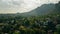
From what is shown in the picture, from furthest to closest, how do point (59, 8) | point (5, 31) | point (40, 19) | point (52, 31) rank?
point (59, 8) → point (40, 19) → point (5, 31) → point (52, 31)

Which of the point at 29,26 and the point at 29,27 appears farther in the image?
the point at 29,26

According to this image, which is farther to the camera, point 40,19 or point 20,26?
point 40,19

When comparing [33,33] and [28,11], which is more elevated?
[28,11]

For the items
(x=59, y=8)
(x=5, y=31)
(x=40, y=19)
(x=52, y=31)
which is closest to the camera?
(x=52, y=31)

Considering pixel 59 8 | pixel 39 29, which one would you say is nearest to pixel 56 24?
pixel 39 29

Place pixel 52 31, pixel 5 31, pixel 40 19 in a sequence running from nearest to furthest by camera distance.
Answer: pixel 52 31 < pixel 5 31 < pixel 40 19

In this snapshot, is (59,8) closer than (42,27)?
No

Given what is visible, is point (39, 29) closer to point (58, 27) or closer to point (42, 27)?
point (42, 27)

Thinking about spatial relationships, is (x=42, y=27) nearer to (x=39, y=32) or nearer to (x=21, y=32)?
(x=39, y=32)

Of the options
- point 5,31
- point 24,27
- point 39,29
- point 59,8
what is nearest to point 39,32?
point 39,29
